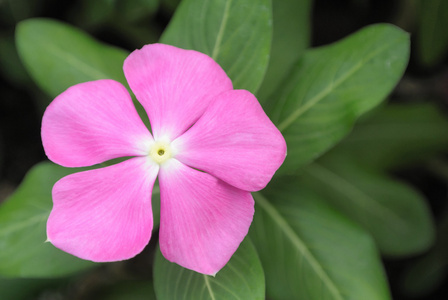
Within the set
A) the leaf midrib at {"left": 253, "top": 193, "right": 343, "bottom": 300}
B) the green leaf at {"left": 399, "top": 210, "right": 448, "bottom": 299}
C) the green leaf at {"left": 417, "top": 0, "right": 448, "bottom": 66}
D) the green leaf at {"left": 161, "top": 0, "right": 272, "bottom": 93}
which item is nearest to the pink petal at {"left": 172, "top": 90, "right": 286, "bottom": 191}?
the green leaf at {"left": 161, "top": 0, "right": 272, "bottom": 93}

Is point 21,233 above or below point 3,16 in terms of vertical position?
below

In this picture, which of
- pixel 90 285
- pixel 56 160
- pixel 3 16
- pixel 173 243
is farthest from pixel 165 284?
pixel 3 16

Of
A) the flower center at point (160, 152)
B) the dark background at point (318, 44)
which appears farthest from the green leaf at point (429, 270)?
the flower center at point (160, 152)

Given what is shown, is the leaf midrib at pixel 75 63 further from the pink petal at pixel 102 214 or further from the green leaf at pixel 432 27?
the green leaf at pixel 432 27

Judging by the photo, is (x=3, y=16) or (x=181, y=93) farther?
(x=3, y=16)

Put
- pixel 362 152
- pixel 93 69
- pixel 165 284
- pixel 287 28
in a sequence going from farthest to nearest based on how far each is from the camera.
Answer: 1. pixel 362 152
2. pixel 287 28
3. pixel 93 69
4. pixel 165 284

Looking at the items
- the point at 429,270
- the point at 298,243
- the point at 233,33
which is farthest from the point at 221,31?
the point at 429,270

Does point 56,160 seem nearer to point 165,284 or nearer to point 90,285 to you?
point 165,284
